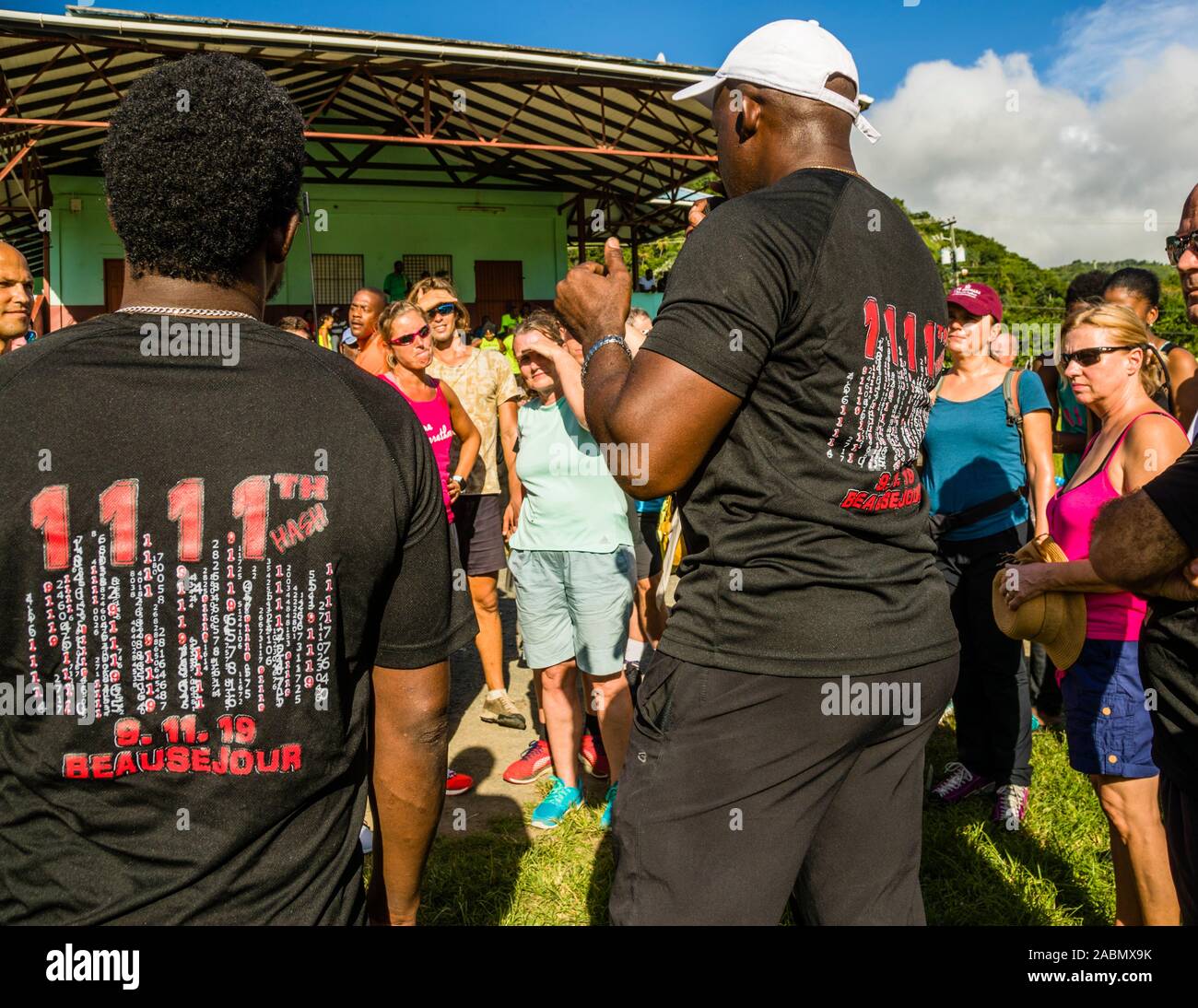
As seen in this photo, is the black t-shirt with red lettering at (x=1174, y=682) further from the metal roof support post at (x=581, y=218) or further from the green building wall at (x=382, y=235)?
the metal roof support post at (x=581, y=218)

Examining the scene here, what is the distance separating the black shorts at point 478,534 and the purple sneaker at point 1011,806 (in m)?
2.89

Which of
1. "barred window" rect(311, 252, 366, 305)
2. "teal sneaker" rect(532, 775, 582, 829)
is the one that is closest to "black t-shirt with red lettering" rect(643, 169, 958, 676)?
"teal sneaker" rect(532, 775, 582, 829)

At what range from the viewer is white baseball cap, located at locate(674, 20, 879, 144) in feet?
6.07

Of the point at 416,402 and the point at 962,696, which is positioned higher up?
the point at 416,402

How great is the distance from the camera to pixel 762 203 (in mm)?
1724

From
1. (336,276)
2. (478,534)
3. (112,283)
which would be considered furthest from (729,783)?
(336,276)

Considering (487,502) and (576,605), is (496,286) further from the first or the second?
(576,605)

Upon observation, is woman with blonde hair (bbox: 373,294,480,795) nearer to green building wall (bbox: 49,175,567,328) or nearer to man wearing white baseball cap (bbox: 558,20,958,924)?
man wearing white baseball cap (bbox: 558,20,958,924)

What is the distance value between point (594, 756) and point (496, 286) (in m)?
19.2

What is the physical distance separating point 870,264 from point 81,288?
67.4 feet

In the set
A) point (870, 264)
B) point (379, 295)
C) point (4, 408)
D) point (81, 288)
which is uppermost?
point (81, 288)

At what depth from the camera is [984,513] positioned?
14.1 feet
